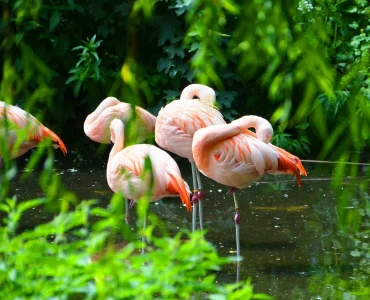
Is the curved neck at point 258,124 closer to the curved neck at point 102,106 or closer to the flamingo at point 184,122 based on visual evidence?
the flamingo at point 184,122

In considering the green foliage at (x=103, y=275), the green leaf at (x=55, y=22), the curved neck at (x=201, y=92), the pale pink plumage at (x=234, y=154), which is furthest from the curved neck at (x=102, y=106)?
the green foliage at (x=103, y=275)

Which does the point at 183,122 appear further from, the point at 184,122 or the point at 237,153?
the point at 237,153

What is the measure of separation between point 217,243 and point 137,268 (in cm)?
264

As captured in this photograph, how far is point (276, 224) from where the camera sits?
4.48m

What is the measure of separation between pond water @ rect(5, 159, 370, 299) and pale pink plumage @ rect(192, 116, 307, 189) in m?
0.43

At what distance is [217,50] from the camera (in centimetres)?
118

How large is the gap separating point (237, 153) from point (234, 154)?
0.02 meters

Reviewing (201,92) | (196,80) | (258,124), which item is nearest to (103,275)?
(196,80)

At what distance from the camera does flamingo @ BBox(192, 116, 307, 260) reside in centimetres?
371

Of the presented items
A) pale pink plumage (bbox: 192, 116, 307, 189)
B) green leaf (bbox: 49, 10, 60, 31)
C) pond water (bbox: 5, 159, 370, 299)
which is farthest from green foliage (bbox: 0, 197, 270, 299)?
green leaf (bbox: 49, 10, 60, 31)

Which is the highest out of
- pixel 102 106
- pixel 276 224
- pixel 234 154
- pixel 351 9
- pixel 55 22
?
pixel 351 9

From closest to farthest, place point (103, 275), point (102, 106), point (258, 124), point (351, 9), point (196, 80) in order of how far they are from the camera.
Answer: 1. point (196, 80)
2. point (103, 275)
3. point (258, 124)
4. point (102, 106)
5. point (351, 9)

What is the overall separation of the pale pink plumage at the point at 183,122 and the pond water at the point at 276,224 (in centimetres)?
51

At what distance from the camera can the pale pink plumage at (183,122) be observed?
13.4 feet
